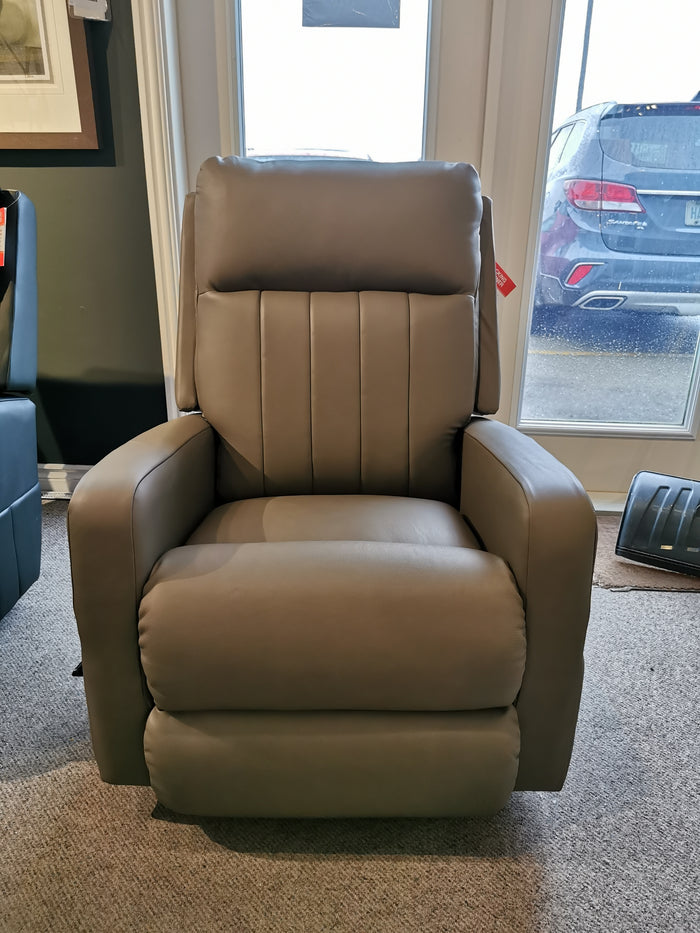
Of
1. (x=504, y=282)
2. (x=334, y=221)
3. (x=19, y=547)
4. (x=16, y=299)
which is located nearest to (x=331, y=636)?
(x=334, y=221)

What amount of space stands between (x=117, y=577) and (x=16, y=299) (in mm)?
913

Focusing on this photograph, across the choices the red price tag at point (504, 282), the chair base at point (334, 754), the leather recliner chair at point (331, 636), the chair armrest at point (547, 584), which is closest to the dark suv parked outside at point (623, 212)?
the red price tag at point (504, 282)

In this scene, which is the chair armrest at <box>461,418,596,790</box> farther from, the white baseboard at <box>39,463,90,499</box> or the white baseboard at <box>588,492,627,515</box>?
the white baseboard at <box>39,463,90,499</box>

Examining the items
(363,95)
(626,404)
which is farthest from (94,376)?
(626,404)

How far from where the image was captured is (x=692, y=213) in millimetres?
1986

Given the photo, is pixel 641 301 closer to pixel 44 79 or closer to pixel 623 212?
pixel 623 212

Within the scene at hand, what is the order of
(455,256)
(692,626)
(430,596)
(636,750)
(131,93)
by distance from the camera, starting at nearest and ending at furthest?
(430,596), (636,750), (455,256), (692,626), (131,93)

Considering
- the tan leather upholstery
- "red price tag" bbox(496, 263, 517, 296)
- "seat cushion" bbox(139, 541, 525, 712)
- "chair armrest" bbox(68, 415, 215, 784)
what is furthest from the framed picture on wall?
"seat cushion" bbox(139, 541, 525, 712)

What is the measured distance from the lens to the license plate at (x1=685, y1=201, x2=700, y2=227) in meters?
1.98

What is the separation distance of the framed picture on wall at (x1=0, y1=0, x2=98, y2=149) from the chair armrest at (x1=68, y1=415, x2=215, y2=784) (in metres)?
1.42

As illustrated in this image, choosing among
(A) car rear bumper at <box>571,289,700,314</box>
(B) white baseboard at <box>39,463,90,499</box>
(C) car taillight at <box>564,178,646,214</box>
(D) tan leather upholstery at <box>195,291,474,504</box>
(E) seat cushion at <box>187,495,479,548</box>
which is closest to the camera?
(E) seat cushion at <box>187,495,479,548</box>

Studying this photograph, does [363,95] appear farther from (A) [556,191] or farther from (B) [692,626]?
(B) [692,626]

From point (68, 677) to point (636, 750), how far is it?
1.13 m

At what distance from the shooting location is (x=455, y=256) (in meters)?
1.25
